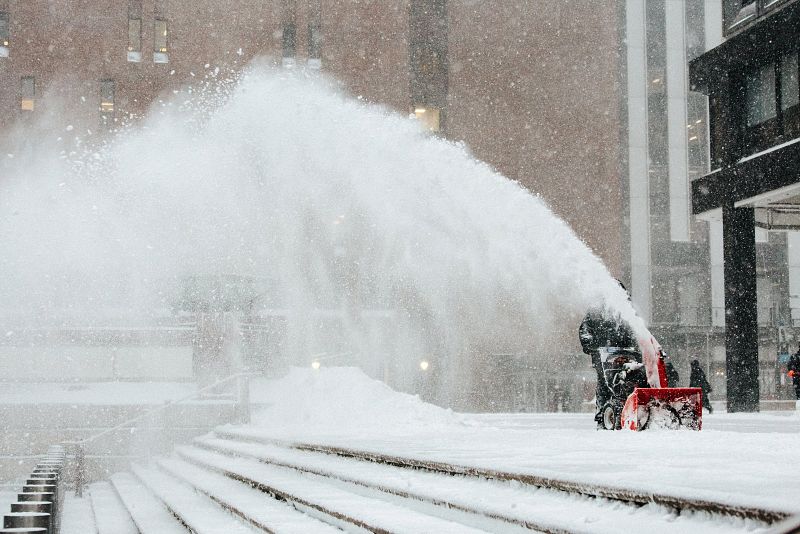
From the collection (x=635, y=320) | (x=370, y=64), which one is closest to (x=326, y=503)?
(x=635, y=320)

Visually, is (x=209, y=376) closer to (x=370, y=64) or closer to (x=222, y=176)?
(x=222, y=176)

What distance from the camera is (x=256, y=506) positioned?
619 cm

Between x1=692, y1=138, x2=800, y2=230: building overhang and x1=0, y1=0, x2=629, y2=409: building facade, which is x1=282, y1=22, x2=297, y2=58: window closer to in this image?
x1=0, y1=0, x2=629, y2=409: building facade

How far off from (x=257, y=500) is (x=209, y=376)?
12161mm

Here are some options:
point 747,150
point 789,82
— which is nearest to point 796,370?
point 747,150

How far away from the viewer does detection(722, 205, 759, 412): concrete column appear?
19812mm

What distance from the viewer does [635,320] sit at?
9.77m

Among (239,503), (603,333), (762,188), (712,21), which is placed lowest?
(239,503)

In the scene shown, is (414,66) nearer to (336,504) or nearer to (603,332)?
(603,332)

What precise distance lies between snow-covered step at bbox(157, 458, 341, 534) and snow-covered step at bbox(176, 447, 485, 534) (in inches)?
2.6

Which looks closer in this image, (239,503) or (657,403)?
(239,503)

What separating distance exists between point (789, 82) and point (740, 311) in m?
5.18

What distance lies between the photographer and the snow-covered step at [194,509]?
5969 millimetres

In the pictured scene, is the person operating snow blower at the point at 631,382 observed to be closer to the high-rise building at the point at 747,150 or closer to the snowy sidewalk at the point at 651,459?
the snowy sidewalk at the point at 651,459
